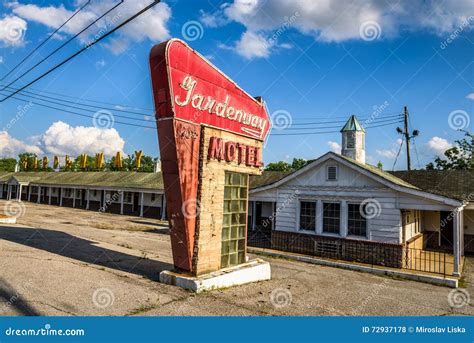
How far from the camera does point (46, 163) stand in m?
61.5

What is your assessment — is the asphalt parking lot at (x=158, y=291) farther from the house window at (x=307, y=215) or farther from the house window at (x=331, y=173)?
the house window at (x=331, y=173)

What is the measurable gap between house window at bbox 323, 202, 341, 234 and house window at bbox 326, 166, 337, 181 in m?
1.24

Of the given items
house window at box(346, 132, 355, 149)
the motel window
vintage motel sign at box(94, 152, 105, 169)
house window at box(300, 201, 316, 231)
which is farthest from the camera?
vintage motel sign at box(94, 152, 105, 169)

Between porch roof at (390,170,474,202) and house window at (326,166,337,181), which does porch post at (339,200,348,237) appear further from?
porch roof at (390,170,474,202)

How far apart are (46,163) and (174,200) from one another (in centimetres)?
6199

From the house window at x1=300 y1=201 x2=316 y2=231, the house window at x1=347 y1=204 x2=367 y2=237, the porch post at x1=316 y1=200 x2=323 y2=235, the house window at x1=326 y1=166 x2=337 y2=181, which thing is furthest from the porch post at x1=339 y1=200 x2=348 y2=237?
the house window at x1=300 y1=201 x2=316 y2=231

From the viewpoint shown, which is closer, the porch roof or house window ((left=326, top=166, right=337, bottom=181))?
house window ((left=326, top=166, right=337, bottom=181))

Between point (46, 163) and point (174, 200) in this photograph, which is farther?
point (46, 163)

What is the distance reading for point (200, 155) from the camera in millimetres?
9922

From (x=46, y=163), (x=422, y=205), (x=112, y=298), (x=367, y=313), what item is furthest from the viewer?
(x=46, y=163)

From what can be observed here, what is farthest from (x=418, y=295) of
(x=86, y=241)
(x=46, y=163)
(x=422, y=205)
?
(x=46, y=163)

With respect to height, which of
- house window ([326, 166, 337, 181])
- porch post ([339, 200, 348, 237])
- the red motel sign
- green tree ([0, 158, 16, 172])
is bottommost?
porch post ([339, 200, 348, 237])

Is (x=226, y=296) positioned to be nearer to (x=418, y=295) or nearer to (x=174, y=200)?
(x=174, y=200)

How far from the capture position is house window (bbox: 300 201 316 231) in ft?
55.5
